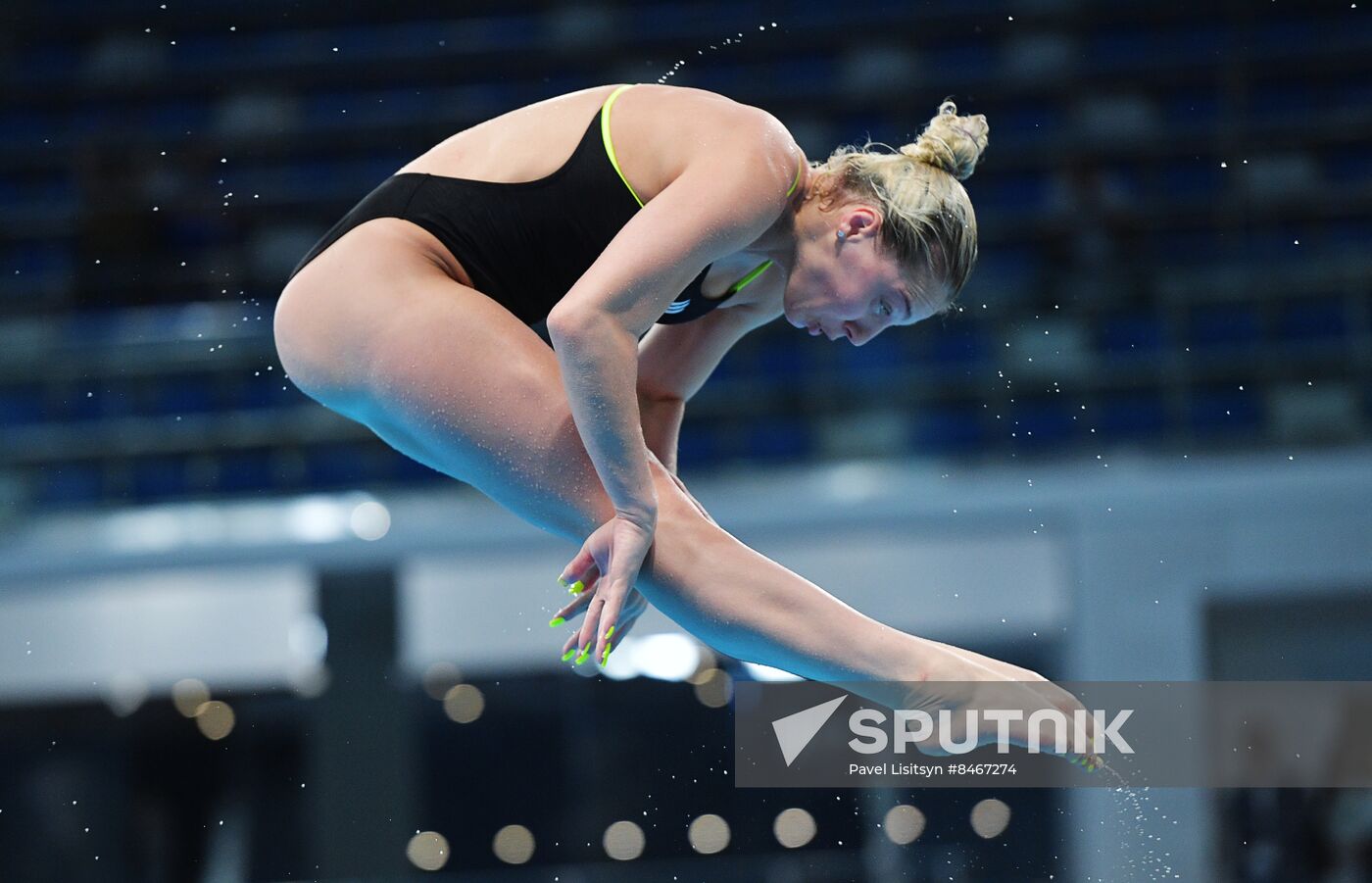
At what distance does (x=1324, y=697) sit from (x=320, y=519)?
2.89 metres

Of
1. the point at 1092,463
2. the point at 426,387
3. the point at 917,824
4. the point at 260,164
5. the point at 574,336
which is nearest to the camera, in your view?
the point at 574,336

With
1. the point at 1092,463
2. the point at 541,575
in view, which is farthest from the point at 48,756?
the point at 1092,463

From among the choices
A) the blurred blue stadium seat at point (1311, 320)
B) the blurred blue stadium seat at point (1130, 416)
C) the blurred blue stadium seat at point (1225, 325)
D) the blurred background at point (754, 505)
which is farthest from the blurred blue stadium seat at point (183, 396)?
the blurred blue stadium seat at point (1311, 320)

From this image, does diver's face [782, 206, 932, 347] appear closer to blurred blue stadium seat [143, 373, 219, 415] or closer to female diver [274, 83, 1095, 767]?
female diver [274, 83, 1095, 767]

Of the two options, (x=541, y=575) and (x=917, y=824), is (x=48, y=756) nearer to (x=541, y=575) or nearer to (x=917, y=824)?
(x=541, y=575)

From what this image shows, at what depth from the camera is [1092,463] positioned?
405cm

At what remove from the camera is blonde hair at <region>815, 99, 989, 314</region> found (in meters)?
1.68

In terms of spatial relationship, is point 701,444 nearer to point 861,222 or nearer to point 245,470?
point 245,470

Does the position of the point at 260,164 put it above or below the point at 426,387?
above

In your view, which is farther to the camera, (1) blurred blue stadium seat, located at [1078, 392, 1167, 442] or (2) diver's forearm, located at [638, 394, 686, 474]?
(1) blurred blue stadium seat, located at [1078, 392, 1167, 442]

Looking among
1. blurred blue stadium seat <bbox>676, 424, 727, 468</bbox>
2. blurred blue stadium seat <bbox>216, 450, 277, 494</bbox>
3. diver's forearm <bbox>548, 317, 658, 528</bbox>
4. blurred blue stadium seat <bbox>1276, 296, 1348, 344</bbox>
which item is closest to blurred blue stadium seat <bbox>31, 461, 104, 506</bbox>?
blurred blue stadium seat <bbox>216, 450, 277, 494</bbox>

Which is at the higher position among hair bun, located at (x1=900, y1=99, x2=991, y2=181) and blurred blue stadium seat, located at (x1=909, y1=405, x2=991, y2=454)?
hair bun, located at (x1=900, y1=99, x2=991, y2=181)

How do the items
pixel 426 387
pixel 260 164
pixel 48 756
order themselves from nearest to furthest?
pixel 426 387
pixel 48 756
pixel 260 164

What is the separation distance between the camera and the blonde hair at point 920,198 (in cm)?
168
